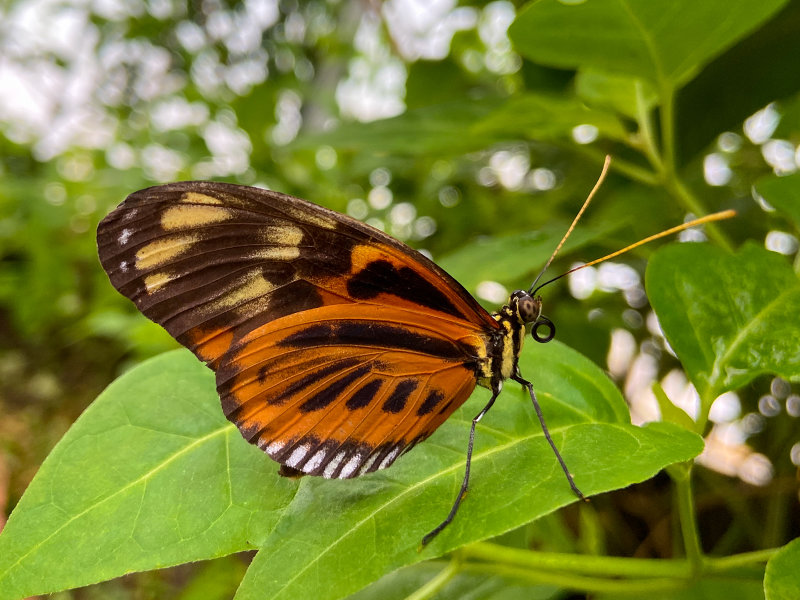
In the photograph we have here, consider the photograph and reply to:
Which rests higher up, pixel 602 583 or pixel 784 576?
pixel 784 576

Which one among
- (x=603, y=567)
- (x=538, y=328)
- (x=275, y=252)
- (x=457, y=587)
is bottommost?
(x=457, y=587)

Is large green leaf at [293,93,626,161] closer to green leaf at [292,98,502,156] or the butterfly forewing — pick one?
green leaf at [292,98,502,156]

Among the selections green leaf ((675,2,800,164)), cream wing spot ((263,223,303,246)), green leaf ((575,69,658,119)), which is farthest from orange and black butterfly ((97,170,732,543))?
green leaf ((675,2,800,164))

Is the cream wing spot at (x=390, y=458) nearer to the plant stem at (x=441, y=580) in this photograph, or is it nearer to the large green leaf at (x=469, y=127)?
the plant stem at (x=441, y=580)

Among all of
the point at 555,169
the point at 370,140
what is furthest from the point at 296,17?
the point at 370,140

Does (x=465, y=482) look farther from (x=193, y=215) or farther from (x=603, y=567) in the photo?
(x=193, y=215)

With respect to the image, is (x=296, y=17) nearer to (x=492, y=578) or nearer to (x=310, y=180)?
(x=310, y=180)

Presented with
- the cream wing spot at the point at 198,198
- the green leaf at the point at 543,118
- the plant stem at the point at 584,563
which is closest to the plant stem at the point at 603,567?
the plant stem at the point at 584,563

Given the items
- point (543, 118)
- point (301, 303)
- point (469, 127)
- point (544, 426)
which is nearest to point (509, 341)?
point (544, 426)
